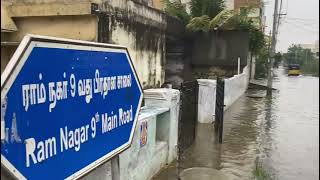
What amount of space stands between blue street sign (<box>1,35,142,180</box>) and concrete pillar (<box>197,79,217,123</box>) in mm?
7684

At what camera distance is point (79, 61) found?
8.13ft

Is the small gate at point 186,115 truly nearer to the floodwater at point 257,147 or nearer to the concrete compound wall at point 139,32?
the floodwater at point 257,147

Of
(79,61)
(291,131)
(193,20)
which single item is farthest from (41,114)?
(193,20)

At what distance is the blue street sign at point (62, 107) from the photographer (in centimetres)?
191

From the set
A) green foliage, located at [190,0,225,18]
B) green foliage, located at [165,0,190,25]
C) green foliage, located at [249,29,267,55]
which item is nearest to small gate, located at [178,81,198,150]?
green foliage, located at [165,0,190,25]

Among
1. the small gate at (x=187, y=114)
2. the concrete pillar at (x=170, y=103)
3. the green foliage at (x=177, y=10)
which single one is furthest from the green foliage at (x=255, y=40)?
the concrete pillar at (x=170, y=103)

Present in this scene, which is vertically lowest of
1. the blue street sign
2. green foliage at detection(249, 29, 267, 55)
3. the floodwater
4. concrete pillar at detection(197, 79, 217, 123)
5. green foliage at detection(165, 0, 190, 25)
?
the floodwater

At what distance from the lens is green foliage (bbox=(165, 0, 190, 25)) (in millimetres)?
20570

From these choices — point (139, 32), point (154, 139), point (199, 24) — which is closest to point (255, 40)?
point (199, 24)

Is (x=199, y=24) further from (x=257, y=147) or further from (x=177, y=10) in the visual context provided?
(x=257, y=147)

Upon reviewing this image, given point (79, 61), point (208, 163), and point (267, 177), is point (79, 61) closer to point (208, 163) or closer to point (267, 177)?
point (267, 177)

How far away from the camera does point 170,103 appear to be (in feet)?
21.3

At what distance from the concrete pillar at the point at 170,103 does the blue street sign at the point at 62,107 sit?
321 cm

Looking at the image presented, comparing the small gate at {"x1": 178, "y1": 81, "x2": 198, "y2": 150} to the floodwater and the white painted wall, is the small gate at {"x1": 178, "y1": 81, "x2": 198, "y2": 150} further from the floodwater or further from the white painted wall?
the white painted wall
